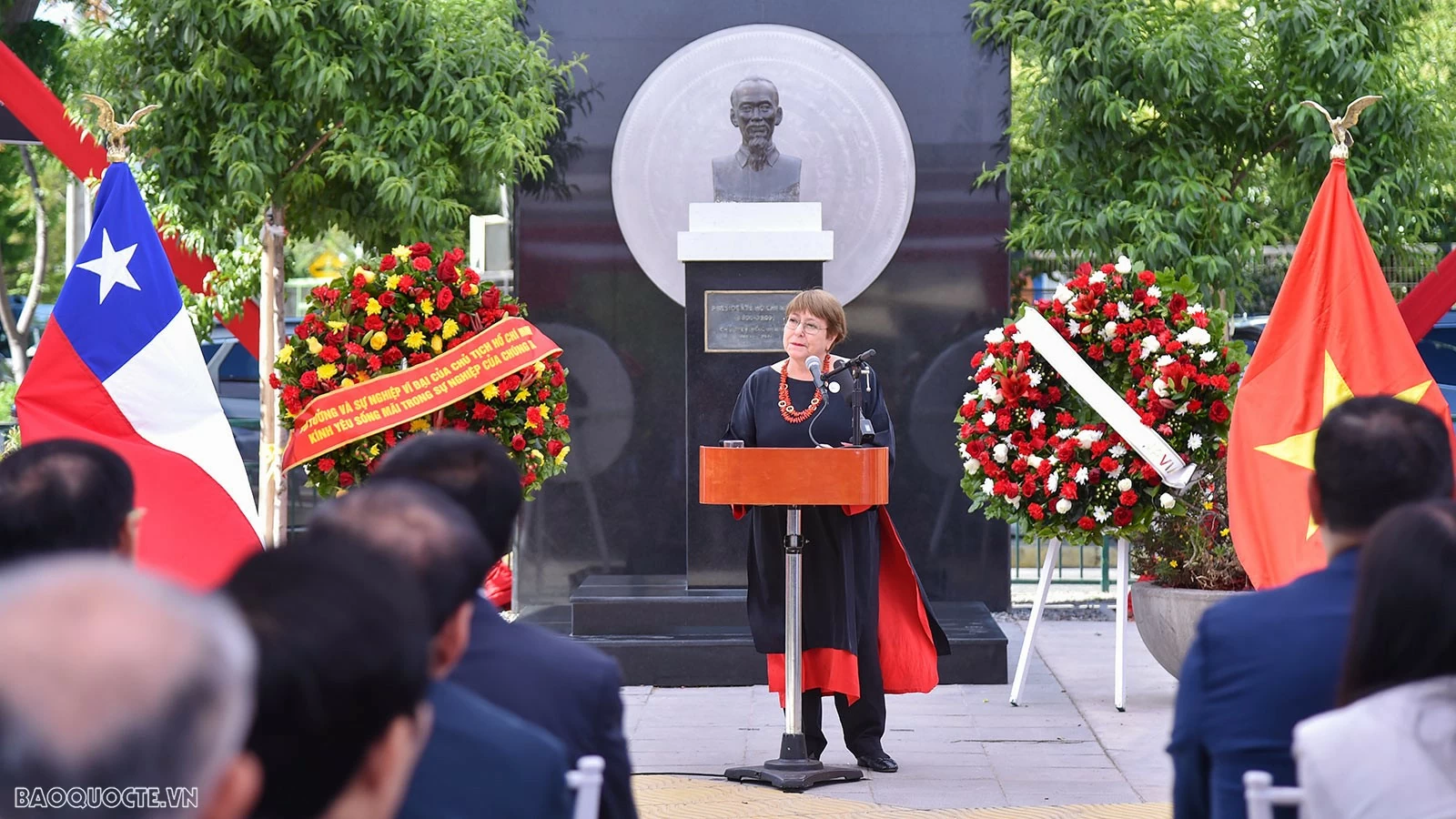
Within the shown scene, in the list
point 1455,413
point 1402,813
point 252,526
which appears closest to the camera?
point 1402,813

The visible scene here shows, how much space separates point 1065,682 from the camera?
757cm

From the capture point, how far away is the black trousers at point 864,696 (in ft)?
18.4

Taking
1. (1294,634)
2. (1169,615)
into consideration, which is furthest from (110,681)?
(1169,615)

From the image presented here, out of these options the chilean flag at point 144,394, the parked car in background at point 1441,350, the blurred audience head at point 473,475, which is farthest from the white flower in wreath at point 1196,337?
the parked car in background at point 1441,350

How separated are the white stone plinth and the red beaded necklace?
2.31 metres

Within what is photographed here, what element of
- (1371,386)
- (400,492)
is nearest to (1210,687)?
(400,492)

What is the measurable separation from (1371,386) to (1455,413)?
24.0 ft

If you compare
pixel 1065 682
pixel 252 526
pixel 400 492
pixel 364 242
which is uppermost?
pixel 364 242

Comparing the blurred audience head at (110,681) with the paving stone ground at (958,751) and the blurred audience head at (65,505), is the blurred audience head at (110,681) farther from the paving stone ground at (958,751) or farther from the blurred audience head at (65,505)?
the paving stone ground at (958,751)

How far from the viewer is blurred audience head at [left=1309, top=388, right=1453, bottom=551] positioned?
2.34 m

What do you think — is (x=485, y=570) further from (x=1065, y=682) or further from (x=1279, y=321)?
(x=1065, y=682)

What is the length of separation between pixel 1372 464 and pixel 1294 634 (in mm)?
277

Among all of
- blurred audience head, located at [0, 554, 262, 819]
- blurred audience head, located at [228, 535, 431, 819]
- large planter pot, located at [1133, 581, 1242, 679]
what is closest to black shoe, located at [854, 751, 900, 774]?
large planter pot, located at [1133, 581, 1242, 679]

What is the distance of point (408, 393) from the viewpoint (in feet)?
19.9
